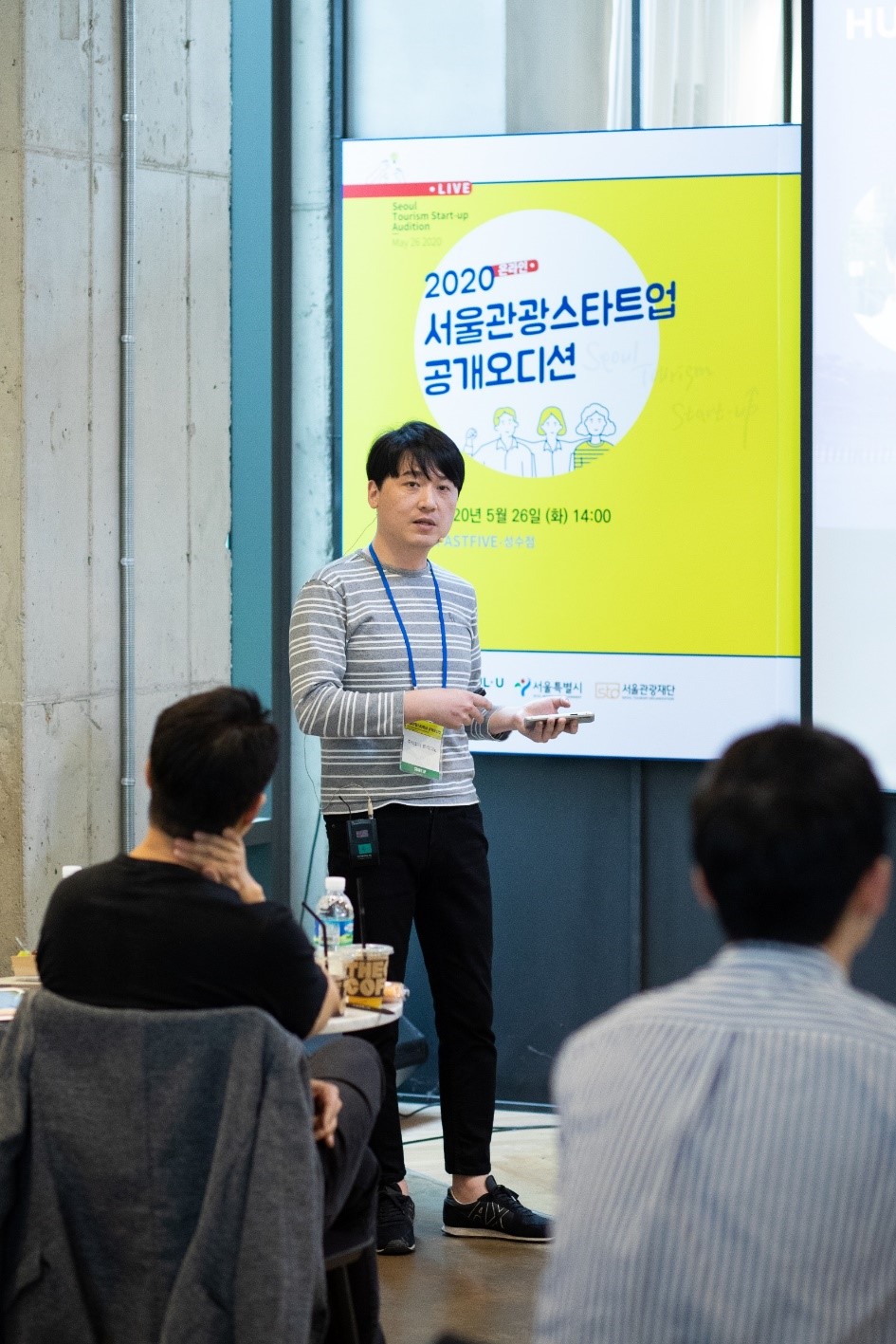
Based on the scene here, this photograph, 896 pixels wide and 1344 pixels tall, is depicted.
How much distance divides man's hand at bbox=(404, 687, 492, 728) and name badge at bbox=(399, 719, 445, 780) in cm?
4

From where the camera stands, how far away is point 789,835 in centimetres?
135

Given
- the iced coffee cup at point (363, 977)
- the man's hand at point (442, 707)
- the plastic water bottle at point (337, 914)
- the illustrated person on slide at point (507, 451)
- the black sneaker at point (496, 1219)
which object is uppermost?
the illustrated person on slide at point (507, 451)

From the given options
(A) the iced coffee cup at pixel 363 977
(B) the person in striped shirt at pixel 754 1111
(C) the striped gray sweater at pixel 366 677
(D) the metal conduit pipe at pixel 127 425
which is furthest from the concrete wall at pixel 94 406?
(B) the person in striped shirt at pixel 754 1111

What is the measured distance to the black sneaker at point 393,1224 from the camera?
340cm

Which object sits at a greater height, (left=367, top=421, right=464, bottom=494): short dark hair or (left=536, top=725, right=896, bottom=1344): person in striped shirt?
(left=367, top=421, right=464, bottom=494): short dark hair

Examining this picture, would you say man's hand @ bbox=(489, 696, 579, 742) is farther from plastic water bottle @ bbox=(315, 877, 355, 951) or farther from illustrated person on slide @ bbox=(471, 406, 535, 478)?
illustrated person on slide @ bbox=(471, 406, 535, 478)

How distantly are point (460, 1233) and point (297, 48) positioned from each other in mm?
3115

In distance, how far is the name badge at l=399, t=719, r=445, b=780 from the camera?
336 centimetres

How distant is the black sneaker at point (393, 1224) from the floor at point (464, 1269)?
20 mm

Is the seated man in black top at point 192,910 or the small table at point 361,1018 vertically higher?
the seated man in black top at point 192,910

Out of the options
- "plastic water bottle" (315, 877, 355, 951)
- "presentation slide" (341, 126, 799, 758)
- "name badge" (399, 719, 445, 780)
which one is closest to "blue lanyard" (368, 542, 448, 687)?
"name badge" (399, 719, 445, 780)

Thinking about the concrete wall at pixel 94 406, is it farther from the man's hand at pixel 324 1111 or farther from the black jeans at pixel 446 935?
the man's hand at pixel 324 1111

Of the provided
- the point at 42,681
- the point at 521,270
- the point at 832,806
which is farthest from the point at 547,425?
the point at 832,806

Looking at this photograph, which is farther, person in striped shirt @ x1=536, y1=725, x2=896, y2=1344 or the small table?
the small table
